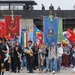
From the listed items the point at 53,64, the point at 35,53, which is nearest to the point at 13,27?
the point at 35,53

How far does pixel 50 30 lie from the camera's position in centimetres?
2136

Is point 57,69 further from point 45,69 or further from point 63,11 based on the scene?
point 63,11

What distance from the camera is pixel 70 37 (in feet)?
84.7

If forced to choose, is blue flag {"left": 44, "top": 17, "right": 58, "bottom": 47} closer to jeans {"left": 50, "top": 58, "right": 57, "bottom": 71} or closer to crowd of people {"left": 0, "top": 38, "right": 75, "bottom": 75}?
Result: crowd of people {"left": 0, "top": 38, "right": 75, "bottom": 75}

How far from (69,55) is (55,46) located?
4.94 m

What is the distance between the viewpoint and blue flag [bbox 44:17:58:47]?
69.9 feet

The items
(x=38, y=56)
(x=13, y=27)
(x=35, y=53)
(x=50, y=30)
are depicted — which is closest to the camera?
(x=38, y=56)

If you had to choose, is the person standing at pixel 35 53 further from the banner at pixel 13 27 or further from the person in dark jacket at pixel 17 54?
the banner at pixel 13 27

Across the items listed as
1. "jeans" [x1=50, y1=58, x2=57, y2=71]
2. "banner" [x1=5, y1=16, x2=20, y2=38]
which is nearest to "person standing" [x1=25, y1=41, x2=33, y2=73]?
"jeans" [x1=50, y1=58, x2=57, y2=71]

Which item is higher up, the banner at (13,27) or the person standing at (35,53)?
the banner at (13,27)

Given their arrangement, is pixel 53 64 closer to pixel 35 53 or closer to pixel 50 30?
pixel 35 53

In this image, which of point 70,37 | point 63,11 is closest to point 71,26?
point 63,11

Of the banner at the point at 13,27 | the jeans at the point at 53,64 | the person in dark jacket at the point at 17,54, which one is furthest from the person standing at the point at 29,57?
the banner at the point at 13,27

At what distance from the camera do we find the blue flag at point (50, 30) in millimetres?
21297
